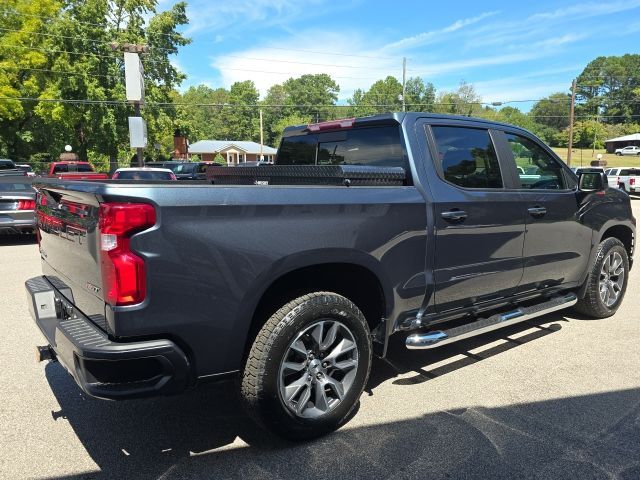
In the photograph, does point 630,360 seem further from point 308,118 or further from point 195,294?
point 308,118

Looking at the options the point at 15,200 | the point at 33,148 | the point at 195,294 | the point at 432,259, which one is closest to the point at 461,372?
the point at 432,259

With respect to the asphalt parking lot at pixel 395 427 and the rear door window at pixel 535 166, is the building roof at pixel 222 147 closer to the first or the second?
the rear door window at pixel 535 166

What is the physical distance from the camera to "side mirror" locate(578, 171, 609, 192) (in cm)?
470

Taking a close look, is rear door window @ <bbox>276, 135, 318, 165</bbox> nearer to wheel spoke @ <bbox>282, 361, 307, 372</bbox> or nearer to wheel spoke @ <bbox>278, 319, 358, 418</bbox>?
wheel spoke @ <bbox>278, 319, 358, 418</bbox>

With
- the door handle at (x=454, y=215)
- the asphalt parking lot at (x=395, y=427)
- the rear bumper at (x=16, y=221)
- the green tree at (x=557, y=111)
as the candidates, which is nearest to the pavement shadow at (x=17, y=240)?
the rear bumper at (x=16, y=221)

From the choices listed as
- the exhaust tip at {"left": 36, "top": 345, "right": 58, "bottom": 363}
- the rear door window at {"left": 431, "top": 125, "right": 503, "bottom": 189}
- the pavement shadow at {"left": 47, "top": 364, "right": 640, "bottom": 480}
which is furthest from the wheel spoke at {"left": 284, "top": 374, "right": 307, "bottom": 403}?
the rear door window at {"left": 431, "top": 125, "right": 503, "bottom": 189}

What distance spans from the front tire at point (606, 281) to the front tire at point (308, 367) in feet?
10.5

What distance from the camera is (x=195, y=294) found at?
2.47 metres

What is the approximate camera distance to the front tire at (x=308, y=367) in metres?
2.74

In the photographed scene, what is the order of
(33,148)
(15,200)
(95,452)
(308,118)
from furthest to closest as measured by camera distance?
(308,118)
(33,148)
(15,200)
(95,452)

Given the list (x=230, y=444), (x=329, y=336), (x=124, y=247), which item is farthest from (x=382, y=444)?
(x=124, y=247)

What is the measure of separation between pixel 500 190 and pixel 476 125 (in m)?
0.55

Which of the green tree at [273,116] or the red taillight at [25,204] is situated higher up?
the green tree at [273,116]

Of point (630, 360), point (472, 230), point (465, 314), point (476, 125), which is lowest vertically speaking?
point (630, 360)
